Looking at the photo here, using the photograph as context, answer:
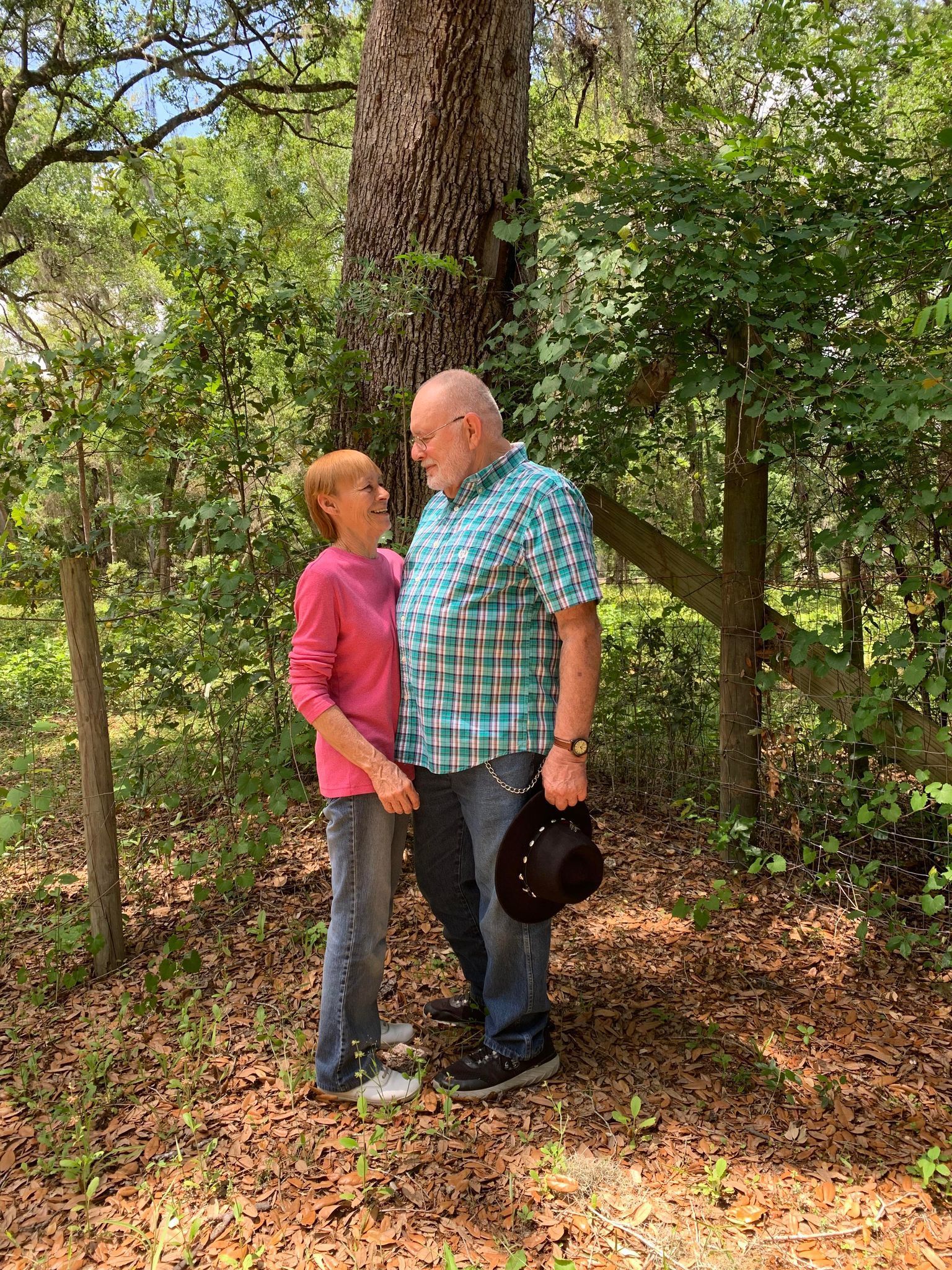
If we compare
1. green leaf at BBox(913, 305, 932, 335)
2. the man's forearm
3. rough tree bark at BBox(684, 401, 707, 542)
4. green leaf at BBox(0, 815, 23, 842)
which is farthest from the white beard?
rough tree bark at BBox(684, 401, 707, 542)

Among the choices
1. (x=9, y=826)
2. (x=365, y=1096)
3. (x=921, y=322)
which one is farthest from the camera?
(x=9, y=826)

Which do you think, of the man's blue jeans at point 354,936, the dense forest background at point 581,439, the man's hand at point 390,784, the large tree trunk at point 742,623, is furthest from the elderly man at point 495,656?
the large tree trunk at point 742,623

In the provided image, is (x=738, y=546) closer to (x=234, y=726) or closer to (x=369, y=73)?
(x=234, y=726)

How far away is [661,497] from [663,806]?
4249 mm

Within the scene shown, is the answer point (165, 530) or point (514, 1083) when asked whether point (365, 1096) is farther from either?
point (165, 530)

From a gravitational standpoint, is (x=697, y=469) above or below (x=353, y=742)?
above

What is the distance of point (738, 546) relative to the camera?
3.66m

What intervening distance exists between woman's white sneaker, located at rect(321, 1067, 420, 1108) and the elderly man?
95 millimetres

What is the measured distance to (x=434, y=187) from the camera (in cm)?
387

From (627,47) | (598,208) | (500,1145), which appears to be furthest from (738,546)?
(627,47)

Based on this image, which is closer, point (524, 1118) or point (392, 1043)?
point (524, 1118)

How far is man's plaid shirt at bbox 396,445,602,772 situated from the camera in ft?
7.50

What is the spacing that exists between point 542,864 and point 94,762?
72.5 inches

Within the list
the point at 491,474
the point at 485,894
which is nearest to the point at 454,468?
the point at 491,474
